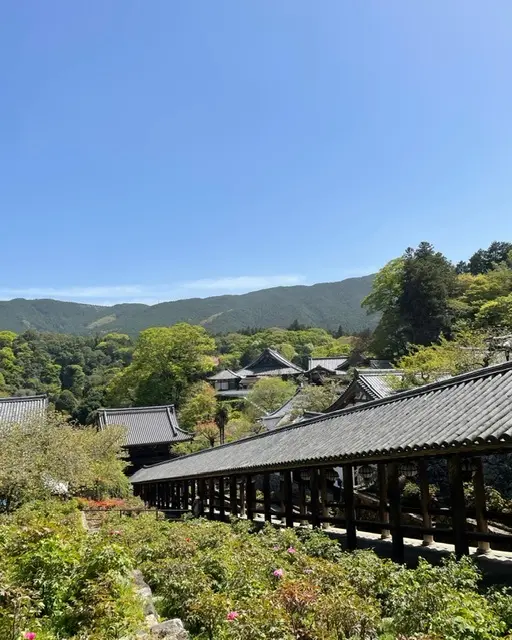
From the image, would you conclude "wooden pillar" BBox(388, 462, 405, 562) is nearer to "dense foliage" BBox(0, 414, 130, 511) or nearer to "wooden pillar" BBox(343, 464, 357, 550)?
"wooden pillar" BBox(343, 464, 357, 550)

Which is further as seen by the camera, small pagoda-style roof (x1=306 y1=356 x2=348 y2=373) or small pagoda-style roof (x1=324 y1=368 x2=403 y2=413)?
small pagoda-style roof (x1=306 y1=356 x2=348 y2=373)

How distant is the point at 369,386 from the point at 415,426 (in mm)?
14457

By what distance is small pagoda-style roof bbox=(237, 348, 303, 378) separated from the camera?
71312mm

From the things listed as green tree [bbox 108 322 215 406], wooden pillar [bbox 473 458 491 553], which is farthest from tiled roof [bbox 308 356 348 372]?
wooden pillar [bbox 473 458 491 553]

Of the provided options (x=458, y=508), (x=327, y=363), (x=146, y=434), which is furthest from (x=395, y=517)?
(x=327, y=363)

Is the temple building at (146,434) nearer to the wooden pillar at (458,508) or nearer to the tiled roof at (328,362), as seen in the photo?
the tiled roof at (328,362)

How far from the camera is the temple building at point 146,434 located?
4269 centimetres

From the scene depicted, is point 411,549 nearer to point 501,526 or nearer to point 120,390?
point 501,526

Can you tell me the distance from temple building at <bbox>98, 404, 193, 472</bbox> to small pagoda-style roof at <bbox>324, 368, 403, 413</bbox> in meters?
21.9

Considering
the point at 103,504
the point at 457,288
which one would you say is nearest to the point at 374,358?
the point at 457,288

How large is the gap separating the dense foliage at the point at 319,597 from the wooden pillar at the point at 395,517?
5.15 feet

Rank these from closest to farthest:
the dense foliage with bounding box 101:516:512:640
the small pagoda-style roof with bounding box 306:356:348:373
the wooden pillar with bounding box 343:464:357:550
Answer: the dense foliage with bounding box 101:516:512:640, the wooden pillar with bounding box 343:464:357:550, the small pagoda-style roof with bounding box 306:356:348:373

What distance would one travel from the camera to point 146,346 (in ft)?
202

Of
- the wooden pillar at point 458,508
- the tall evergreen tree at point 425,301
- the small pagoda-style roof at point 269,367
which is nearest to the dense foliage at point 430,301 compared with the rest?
the tall evergreen tree at point 425,301
